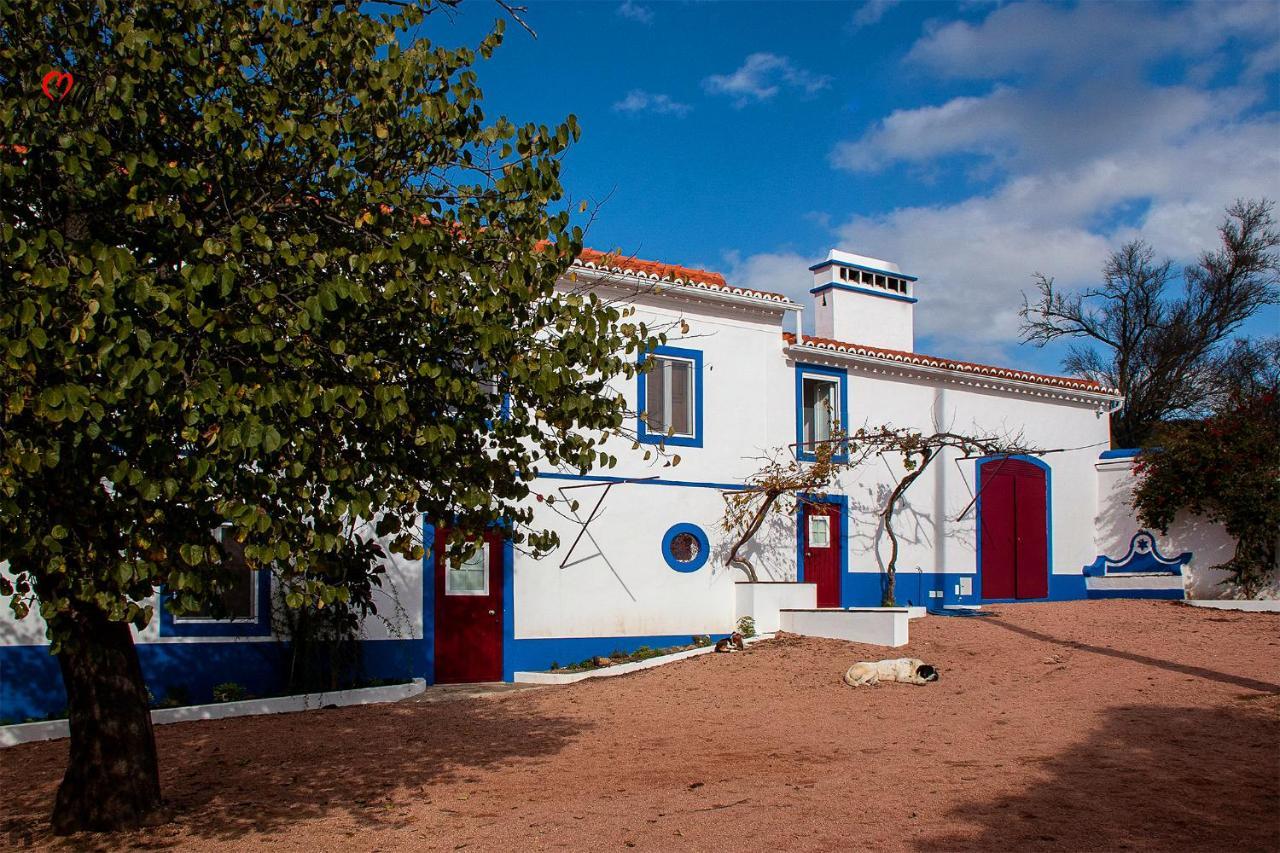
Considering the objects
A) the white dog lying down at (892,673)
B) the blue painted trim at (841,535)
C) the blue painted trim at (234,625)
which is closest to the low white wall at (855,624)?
the blue painted trim at (841,535)

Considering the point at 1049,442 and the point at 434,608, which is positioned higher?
the point at 1049,442

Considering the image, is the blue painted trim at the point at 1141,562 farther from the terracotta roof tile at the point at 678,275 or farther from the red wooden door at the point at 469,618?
the red wooden door at the point at 469,618

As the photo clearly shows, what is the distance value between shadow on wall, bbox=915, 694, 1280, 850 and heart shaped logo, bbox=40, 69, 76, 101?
5.89 metres

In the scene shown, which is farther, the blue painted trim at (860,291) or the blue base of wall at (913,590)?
the blue painted trim at (860,291)

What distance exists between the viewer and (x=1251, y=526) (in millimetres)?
18312

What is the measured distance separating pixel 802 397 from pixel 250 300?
13060 mm

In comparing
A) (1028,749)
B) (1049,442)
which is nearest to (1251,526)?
(1049,442)

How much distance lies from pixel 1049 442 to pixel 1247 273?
1646 centimetres

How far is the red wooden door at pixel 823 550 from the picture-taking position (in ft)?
58.2

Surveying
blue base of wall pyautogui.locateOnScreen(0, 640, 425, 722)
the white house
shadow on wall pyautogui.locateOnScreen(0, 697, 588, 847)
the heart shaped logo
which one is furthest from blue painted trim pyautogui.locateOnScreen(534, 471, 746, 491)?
the heart shaped logo

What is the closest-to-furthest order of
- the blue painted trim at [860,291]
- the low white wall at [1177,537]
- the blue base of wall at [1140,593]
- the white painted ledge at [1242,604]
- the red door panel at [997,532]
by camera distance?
the white painted ledge at [1242,604]
the low white wall at [1177,537]
the blue base of wall at [1140,593]
the red door panel at [997,532]
the blue painted trim at [860,291]

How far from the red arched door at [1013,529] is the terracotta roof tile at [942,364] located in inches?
61.8

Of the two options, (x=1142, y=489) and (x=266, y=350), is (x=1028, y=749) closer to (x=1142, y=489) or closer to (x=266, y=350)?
(x=266, y=350)

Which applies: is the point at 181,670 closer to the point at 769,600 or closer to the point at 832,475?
the point at 769,600
